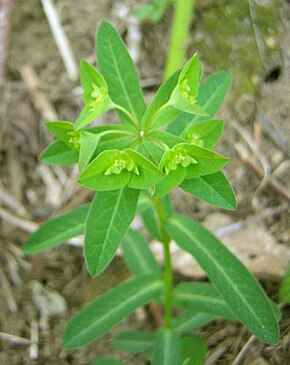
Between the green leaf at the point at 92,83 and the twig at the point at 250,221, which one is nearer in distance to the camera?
the green leaf at the point at 92,83

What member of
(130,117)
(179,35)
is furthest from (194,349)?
(179,35)

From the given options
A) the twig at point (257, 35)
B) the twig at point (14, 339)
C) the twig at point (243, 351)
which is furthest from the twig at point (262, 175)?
the twig at point (14, 339)

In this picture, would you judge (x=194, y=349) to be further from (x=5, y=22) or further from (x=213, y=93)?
(x=5, y=22)

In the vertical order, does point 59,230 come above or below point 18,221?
above

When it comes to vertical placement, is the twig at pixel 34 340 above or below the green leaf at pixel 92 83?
below

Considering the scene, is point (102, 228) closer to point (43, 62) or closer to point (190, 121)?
point (190, 121)

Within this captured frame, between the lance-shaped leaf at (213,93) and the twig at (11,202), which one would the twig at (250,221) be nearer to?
the lance-shaped leaf at (213,93)
